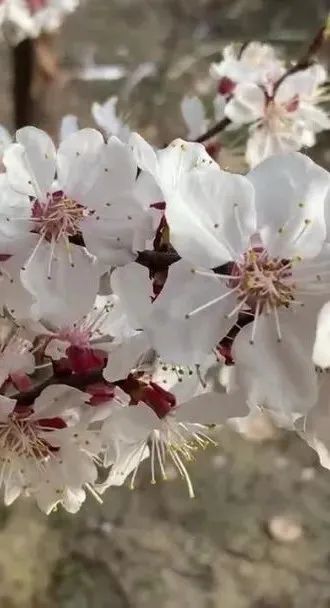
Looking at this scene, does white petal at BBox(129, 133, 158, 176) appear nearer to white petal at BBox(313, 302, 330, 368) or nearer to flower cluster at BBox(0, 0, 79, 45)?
white petal at BBox(313, 302, 330, 368)

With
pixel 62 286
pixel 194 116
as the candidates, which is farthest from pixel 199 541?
pixel 62 286

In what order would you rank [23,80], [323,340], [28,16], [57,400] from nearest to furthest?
[323,340], [57,400], [28,16], [23,80]

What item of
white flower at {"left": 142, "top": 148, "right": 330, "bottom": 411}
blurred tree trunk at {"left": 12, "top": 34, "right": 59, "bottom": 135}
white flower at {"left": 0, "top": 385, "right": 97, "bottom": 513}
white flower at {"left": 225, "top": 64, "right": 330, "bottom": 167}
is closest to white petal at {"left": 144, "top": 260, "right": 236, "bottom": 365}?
white flower at {"left": 142, "top": 148, "right": 330, "bottom": 411}

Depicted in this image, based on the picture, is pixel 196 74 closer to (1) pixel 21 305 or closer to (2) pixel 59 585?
(2) pixel 59 585

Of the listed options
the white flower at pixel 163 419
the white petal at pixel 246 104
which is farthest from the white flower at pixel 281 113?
the white flower at pixel 163 419

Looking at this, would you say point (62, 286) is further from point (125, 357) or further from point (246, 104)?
point (246, 104)

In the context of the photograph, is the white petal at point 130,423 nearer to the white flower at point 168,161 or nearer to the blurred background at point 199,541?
the white flower at point 168,161
